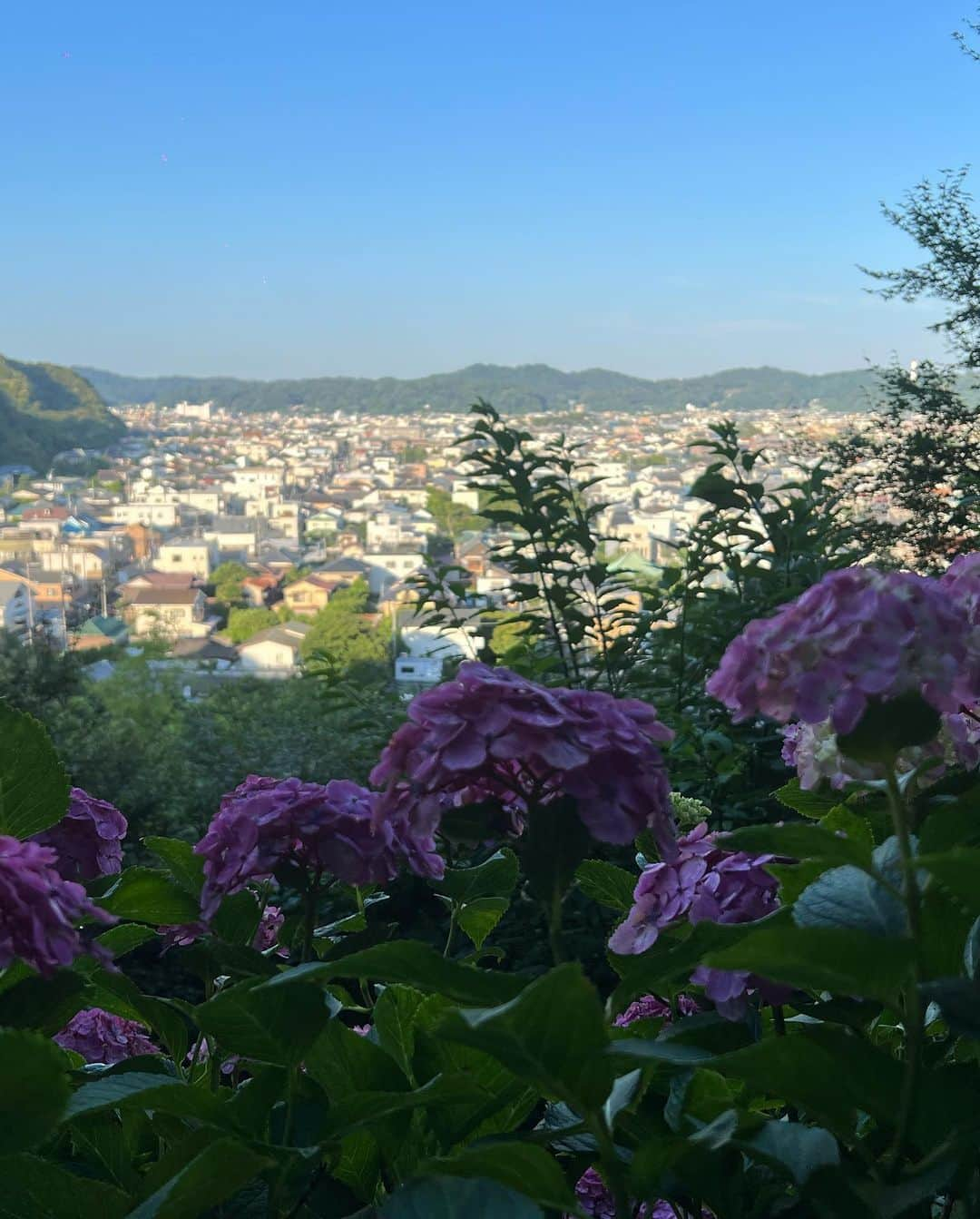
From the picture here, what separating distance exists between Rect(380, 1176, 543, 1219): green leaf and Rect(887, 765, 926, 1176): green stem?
14 centimetres

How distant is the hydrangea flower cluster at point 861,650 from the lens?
402 millimetres

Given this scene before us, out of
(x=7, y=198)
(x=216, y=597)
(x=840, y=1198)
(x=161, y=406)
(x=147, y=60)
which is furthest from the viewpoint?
(x=7, y=198)

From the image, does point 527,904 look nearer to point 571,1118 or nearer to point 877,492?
point 571,1118

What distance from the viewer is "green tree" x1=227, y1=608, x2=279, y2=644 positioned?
9.61 m

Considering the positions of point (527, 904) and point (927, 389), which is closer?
point (527, 904)

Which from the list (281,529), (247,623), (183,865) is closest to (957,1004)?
(183,865)

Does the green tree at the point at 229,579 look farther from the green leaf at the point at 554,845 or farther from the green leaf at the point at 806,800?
the green leaf at the point at 554,845

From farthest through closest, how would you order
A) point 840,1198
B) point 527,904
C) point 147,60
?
1. point 147,60
2. point 527,904
3. point 840,1198

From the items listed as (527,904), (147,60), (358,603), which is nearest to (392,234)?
(147,60)

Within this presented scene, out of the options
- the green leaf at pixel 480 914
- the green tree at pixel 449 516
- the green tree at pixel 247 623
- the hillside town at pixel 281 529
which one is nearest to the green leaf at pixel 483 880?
the green leaf at pixel 480 914

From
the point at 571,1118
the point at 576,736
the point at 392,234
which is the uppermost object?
the point at 392,234

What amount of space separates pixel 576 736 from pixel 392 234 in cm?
3781

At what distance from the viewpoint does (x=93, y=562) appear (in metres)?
11.3

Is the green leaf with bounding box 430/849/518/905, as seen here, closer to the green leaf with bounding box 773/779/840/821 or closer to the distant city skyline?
the green leaf with bounding box 773/779/840/821
